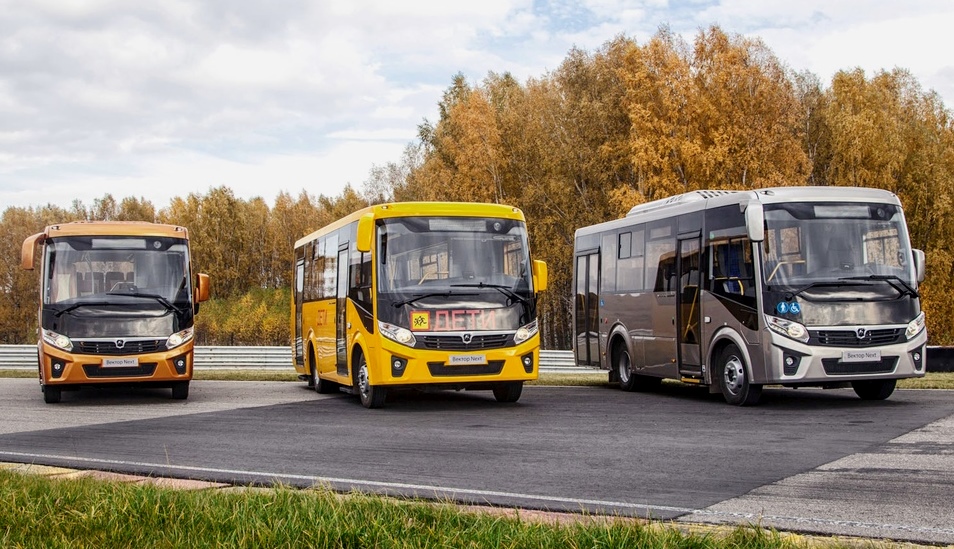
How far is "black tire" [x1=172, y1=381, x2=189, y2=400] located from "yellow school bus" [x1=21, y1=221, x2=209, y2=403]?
18mm

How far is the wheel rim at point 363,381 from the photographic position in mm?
Answer: 17672

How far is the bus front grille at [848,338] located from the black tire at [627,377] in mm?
5224

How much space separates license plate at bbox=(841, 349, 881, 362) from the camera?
1542cm

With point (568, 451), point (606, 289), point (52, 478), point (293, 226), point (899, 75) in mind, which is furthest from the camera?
point (293, 226)

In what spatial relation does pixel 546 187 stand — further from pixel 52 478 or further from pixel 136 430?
pixel 52 478

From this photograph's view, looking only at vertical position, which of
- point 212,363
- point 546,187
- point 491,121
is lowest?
point 212,363

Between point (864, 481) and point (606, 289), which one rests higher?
point (606, 289)

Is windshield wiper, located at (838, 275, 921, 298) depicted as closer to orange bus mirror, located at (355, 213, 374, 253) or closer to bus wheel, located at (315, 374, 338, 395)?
orange bus mirror, located at (355, 213, 374, 253)

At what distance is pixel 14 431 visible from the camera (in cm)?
1493

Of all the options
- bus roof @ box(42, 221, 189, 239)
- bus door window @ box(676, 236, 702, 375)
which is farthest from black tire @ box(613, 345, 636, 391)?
bus roof @ box(42, 221, 189, 239)

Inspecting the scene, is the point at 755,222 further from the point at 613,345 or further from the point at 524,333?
the point at 613,345

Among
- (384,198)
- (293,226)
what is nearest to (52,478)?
(384,198)

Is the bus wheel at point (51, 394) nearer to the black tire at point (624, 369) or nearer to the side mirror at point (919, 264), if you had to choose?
the black tire at point (624, 369)

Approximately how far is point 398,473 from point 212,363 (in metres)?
29.3
